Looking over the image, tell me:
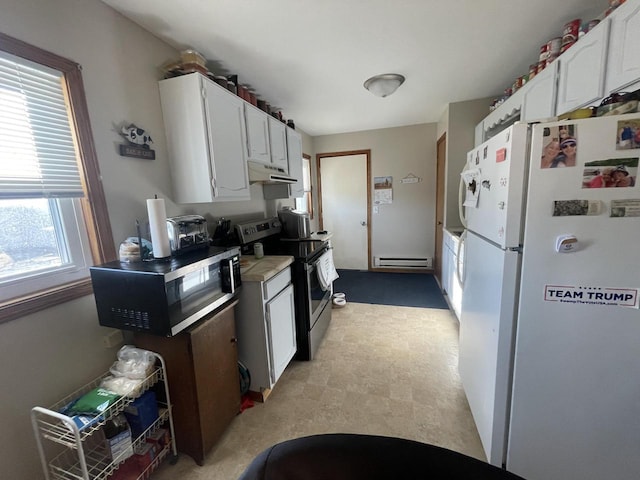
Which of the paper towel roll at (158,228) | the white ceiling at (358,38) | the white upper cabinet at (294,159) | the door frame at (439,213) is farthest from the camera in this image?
the door frame at (439,213)

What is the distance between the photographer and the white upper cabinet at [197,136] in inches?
63.9

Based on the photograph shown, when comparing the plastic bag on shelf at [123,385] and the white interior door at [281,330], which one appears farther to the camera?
the white interior door at [281,330]

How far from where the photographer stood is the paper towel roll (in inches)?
47.9

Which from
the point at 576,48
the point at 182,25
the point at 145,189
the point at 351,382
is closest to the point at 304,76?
the point at 182,25

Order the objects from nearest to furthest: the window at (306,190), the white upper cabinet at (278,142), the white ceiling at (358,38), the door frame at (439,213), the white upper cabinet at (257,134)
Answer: the white ceiling at (358,38)
the white upper cabinet at (257,134)
the white upper cabinet at (278,142)
the door frame at (439,213)
the window at (306,190)

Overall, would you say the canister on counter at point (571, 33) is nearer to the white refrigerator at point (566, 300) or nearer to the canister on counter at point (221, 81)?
the white refrigerator at point (566, 300)

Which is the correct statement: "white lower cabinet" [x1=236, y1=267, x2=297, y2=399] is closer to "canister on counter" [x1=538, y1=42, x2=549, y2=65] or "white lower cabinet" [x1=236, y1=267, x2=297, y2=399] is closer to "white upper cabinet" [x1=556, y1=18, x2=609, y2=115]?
"white upper cabinet" [x1=556, y1=18, x2=609, y2=115]

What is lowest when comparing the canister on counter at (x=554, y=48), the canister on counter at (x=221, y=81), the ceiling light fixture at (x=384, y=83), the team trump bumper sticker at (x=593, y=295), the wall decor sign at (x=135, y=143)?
the team trump bumper sticker at (x=593, y=295)

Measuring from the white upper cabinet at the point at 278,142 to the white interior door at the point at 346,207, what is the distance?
181 cm

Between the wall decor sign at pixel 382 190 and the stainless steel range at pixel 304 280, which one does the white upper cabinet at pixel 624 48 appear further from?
the wall decor sign at pixel 382 190

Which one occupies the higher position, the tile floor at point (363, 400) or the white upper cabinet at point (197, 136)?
the white upper cabinet at point (197, 136)

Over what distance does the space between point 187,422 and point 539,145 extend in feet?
6.89

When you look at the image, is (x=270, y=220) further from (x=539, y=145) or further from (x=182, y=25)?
(x=539, y=145)

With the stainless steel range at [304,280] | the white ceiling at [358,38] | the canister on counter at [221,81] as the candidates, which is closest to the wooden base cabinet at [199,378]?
the stainless steel range at [304,280]
